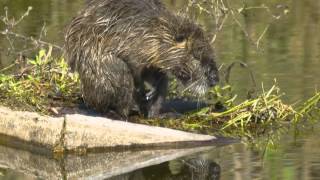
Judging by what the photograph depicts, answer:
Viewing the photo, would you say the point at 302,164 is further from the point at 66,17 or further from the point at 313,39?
the point at 66,17

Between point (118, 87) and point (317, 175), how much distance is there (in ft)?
6.95

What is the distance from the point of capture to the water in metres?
8.56

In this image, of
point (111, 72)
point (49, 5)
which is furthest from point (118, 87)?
point (49, 5)

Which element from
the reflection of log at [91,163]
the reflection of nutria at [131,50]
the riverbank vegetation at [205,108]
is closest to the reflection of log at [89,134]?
the reflection of log at [91,163]

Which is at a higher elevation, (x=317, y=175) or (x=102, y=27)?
(x=102, y=27)

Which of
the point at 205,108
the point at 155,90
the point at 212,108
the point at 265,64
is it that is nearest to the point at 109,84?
the point at 155,90

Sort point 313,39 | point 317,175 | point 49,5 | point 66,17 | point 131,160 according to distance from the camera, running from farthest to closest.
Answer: point 49,5
point 66,17
point 313,39
point 131,160
point 317,175

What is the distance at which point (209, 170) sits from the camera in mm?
8609

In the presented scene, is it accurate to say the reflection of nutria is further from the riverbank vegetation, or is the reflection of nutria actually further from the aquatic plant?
the aquatic plant

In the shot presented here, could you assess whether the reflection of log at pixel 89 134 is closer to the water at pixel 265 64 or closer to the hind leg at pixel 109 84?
the hind leg at pixel 109 84

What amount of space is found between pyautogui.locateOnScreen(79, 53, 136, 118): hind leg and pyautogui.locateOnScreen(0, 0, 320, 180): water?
946mm

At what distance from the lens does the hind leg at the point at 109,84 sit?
943 centimetres

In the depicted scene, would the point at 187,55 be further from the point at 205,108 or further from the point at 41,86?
the point at 41,86

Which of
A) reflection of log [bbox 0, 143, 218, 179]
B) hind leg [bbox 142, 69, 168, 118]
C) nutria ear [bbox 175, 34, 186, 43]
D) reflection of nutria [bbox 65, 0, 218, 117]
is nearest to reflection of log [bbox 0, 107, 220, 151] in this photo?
reflection of log [bbox 0, 143, 218, 179]
